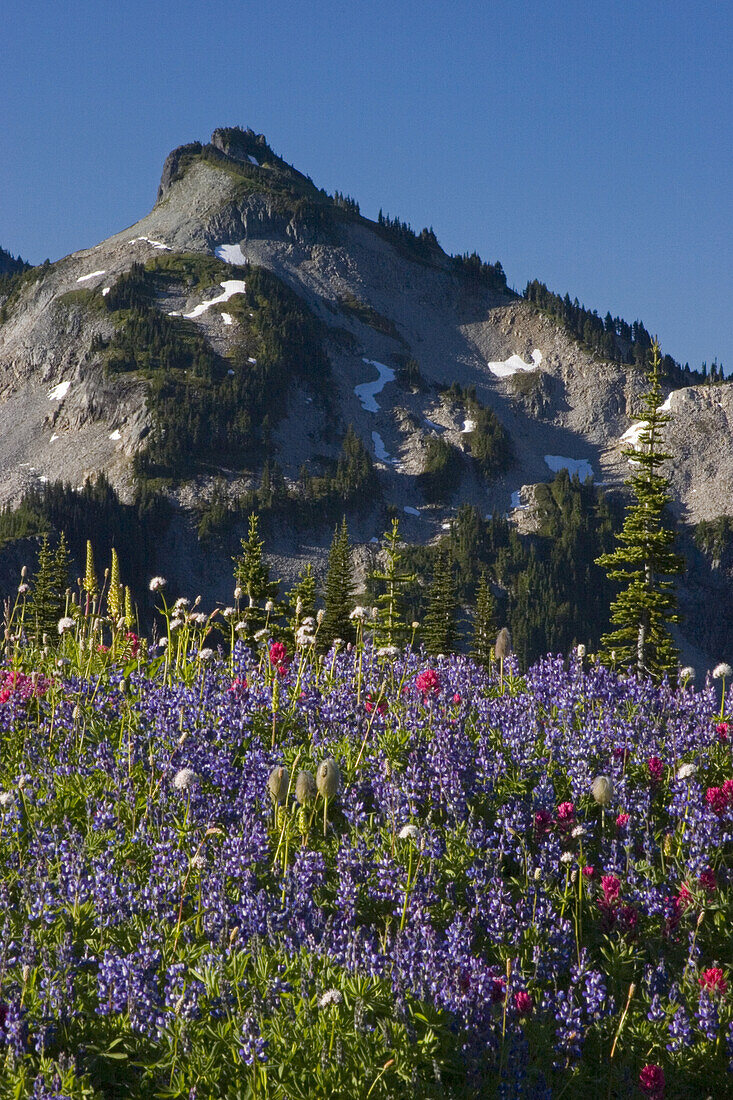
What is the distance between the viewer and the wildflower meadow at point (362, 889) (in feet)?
13.6

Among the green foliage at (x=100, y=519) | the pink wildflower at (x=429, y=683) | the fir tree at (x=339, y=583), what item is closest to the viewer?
the pink wildflower at (x=429, y=683)

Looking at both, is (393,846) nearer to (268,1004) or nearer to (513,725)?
(268,1004)

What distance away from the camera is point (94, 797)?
251 inches

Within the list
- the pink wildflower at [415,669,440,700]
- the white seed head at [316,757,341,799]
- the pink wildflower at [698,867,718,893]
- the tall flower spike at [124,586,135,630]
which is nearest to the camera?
the white seed head at [316,757,341,799]

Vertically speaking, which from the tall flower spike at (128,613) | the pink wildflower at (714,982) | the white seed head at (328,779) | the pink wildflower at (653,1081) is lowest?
the pink wildflower at (653,1081)

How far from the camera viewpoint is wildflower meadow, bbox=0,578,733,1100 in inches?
163

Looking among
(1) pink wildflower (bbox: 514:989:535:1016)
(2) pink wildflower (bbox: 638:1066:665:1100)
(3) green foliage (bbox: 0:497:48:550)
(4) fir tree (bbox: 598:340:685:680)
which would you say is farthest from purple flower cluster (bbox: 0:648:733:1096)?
(3) green foliage (bbox: 0:497:48:550)

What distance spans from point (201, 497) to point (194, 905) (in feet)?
648

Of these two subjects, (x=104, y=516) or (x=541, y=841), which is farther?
(x=104, y=516)

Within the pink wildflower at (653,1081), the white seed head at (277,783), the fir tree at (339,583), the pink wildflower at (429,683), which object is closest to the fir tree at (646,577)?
the fir tree at (339,583)

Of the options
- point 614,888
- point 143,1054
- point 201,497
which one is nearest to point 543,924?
point 614,888

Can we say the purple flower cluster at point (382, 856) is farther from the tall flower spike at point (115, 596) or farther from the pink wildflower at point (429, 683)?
the tall flower spike at point (115, 596)

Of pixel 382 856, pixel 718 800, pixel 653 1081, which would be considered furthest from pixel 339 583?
pixel 653 1081

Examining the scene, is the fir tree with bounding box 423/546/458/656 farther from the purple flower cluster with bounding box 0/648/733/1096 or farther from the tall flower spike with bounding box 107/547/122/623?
the purple flower cluster with bounding box 0/648/733/1096
